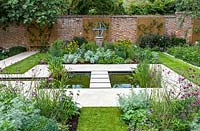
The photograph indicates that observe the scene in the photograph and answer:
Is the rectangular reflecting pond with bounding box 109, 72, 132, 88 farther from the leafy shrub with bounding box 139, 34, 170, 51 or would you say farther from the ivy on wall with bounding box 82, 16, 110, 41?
the ivy on wall with bounding box 82, 16, 110, 41

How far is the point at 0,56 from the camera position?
12.6m

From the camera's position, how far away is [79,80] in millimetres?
7684

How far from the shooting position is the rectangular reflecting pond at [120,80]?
7125 millimetres

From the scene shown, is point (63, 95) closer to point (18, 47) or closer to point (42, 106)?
point (42, 106)

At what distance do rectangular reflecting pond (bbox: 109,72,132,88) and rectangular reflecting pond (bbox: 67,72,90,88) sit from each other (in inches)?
25.2

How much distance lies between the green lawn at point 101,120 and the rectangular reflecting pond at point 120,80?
2.25 m

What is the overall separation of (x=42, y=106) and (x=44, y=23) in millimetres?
10426

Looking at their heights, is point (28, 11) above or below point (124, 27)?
above

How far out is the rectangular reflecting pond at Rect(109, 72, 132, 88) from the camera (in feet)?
23.4

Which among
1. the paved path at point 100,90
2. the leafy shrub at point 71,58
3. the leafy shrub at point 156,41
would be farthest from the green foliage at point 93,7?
the paved path at point 100,90

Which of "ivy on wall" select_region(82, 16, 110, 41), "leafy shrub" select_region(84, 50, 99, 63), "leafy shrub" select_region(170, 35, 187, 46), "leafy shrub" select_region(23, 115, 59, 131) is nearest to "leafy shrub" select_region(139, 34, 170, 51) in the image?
"leafy shrub" select_region(170, 35, 187, 46)

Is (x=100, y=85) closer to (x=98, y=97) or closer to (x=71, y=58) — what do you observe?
(x=98, y=97)

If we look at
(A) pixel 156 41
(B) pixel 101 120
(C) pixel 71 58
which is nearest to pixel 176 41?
(A) pixel 156 41

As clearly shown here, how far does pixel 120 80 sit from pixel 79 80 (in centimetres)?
106
